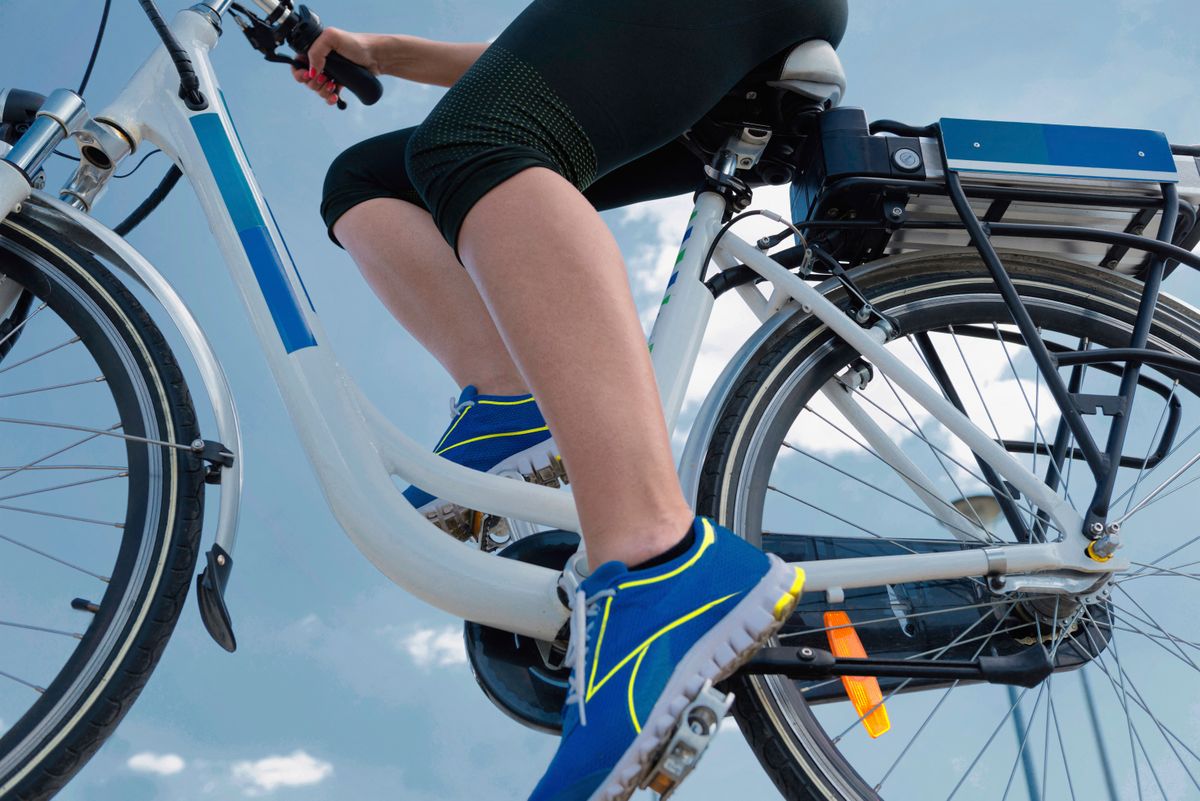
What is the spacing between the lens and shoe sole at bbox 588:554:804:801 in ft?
2.28

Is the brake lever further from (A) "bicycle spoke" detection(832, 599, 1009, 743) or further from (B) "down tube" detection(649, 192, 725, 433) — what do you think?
(A) "bicycle spoke" detection(832, 599, 1009, 743)

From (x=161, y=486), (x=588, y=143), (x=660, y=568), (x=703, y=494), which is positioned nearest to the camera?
(x=660, y=568)

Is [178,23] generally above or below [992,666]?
above

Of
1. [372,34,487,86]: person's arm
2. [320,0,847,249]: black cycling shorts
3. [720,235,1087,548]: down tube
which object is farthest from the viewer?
[372,34,487,86]: person's arm

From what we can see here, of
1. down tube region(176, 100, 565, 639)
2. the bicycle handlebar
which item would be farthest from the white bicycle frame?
the bicycle handlebar

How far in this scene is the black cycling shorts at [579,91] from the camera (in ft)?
2.82

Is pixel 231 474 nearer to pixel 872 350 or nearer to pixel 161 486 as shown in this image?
pixel 161 486

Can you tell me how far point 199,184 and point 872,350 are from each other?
0.84 meters

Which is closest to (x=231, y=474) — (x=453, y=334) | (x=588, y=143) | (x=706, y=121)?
(x=453, y=334)

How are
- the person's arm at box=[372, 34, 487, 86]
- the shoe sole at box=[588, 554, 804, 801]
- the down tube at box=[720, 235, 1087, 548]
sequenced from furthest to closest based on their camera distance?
the person's arm at box=[372, 34, 487, 86] → the down tube at box=[720, 235, 1087, 548] → the shoe sole at box=[588, 554, 804, 801]

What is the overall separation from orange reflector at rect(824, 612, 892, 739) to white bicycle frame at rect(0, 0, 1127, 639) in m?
0.14

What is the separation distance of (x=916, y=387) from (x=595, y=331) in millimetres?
540

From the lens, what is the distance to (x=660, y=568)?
0.73m

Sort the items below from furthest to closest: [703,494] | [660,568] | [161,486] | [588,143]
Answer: [703,494]
[161,486]
[588,143]
[660,568]
